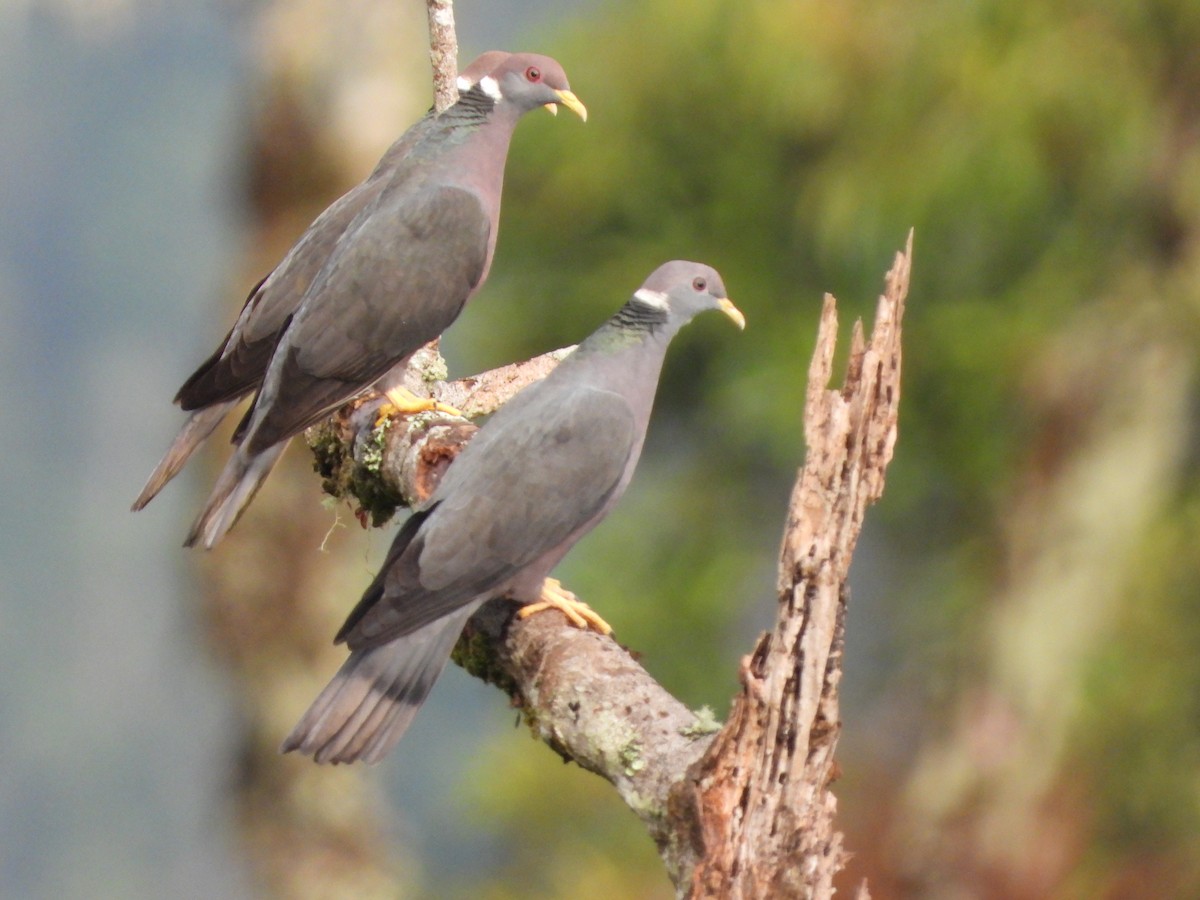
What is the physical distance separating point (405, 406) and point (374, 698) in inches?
36.0

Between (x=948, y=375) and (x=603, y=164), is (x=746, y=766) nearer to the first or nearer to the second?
(x=948, y=375)

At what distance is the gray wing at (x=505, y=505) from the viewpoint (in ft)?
7.52

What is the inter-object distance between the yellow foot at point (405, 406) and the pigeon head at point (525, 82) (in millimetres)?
656

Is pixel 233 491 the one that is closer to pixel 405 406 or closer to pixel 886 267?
pixel 405 406

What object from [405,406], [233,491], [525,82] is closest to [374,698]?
[233,491]

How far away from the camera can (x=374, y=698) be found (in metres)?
2.26

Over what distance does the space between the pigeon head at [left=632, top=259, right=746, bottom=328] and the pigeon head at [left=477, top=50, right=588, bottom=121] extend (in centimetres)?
57

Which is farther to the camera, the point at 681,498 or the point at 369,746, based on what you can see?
the point at 681,498

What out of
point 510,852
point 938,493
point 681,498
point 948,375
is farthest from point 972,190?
point 510,852

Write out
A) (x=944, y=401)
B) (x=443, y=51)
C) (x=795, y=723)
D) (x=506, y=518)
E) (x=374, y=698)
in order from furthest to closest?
(x=944, y=401) → (x=443, y=51) → (x=506, y=518) → (x=374, y=698) → (x=795, y=723)

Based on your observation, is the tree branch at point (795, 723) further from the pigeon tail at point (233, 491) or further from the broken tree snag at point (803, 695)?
the pigeon tail at point (233, 491)

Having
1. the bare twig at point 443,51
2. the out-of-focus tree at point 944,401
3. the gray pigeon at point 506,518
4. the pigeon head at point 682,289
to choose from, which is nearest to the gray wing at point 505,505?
the gray pigeon at point 506,518

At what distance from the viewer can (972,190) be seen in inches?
199

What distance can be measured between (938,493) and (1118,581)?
0.76 meters
